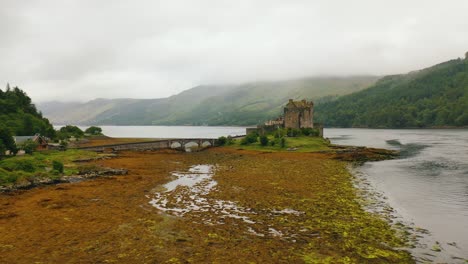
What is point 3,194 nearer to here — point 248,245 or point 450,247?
point 248,245

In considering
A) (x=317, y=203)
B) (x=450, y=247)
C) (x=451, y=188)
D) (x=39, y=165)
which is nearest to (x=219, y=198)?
(x=317, y=203)

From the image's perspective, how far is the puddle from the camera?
31.4 metres

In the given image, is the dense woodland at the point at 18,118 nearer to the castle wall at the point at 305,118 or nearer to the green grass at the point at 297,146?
the green grass at the point at 297,146

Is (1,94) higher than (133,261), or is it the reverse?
(1,94)

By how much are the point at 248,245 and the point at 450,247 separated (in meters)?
15.8

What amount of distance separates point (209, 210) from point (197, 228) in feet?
22.1

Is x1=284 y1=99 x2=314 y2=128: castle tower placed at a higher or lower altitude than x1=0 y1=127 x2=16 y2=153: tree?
higher

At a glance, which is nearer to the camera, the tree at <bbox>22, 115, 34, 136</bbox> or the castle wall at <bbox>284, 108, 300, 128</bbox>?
the tree at <bbox>22, 115, 34, 136</bbox>

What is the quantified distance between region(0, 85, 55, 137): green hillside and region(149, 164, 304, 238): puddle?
336ft

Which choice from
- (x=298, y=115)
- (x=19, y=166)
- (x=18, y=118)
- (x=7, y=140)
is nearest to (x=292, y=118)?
(x=298, y=115)

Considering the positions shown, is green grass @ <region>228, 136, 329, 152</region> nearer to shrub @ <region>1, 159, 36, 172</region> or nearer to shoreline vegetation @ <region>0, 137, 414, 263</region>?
shoreline vegetation @ <region>0, 137, 414, 263</region>

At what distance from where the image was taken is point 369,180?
2319 inches

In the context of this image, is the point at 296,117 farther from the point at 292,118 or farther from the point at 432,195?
→ the point at 432,195

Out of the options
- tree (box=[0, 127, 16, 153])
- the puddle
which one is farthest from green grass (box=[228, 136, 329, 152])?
tree (box=[0, 127, 16, 153])
